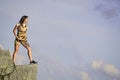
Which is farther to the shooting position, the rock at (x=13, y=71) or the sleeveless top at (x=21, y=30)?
the sleeveless top at (x=21, y=30)

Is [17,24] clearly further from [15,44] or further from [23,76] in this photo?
[23,76]

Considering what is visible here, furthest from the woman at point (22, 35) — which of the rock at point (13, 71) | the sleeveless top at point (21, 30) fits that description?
the rock at point (13, 71)

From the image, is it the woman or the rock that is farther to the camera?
the woman

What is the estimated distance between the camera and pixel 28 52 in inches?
669

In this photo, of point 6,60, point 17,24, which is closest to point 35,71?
point 6,60

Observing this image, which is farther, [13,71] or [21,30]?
[21,30]

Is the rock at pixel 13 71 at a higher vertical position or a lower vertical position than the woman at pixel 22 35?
lower

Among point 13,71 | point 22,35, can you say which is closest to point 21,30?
point 22,35

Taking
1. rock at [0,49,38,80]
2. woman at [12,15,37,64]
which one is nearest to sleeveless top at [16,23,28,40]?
woman at [12,15,37,64]

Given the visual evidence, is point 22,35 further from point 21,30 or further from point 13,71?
point 13,71

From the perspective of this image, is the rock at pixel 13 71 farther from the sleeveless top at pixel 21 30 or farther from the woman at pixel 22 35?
the sleeveless top at pixel 21 30

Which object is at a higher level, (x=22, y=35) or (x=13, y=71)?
(x=22, y=35)

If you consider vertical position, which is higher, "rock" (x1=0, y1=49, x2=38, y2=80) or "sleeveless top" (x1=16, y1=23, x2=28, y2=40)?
"sleeveless top" (x1=16, y1=23, x2=28, y2=40)

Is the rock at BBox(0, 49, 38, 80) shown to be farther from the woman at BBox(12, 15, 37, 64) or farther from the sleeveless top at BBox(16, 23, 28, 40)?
the sleeveless top at BBox(16, 23, 28, 40)
